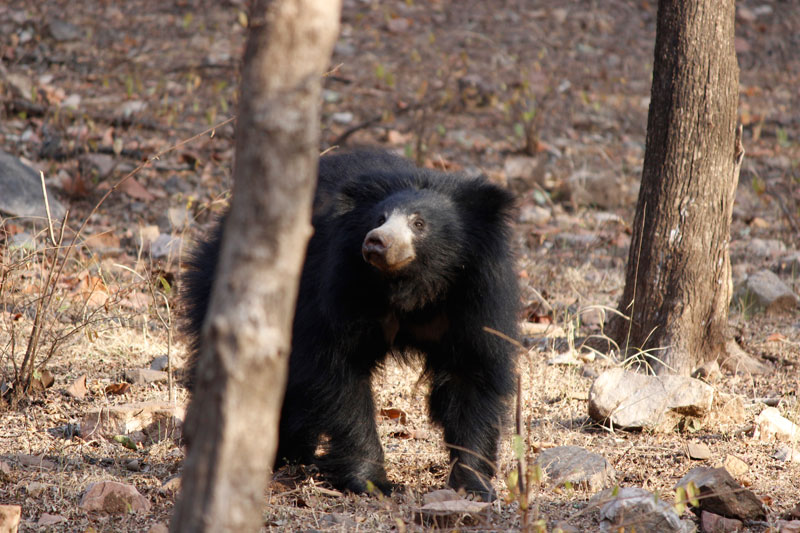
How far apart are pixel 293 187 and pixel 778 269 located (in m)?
4.94

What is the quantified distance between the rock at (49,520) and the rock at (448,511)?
1029 millimetres

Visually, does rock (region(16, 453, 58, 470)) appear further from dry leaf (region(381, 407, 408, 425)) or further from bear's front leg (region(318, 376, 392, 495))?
dry leaf (region(381, 407, 408, 425))

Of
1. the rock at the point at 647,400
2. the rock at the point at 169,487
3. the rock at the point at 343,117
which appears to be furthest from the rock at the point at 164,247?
the rock at the point at 343,117

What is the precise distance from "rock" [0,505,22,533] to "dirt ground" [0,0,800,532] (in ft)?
0.80

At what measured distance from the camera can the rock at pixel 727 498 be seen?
8.24 ft

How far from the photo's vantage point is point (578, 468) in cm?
291

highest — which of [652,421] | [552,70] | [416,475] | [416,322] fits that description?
[552,70]

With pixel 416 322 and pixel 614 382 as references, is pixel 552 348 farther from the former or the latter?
pixel 416 322

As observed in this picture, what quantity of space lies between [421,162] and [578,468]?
404 centimetres

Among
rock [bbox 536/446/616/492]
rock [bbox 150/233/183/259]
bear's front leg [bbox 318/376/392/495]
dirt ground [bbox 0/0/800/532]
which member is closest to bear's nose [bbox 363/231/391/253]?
bear's front leg [bbox 318/376/392/495]

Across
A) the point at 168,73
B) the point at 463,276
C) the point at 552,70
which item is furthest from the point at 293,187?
the point at 552,70

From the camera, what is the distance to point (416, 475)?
10.3 feet

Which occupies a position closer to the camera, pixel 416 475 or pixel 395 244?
pixel 395 244

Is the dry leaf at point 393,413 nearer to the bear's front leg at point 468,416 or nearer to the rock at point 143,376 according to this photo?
the bear's front leg at point 468,416
